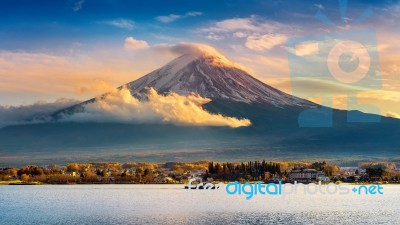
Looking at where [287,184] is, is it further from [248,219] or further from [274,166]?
[248,219]

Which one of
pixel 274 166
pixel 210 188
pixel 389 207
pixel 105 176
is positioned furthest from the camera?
pixel 105 176

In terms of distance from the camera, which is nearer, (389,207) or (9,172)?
(389,207)

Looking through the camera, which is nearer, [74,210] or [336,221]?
[336,221]

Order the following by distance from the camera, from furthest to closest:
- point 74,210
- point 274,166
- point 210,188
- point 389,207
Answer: point 274,166 < point 210,188 < point 389,207 < point 74,210

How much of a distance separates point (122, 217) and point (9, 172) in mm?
128334

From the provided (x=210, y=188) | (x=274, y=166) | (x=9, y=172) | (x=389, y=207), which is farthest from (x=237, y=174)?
(x=389, y=207)

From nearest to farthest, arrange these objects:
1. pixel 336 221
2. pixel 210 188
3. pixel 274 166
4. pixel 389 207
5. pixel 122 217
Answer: pixel 336 221 → pixel 122 217 → pixel 389 207 → pixel 210 188 → pixel 274 166

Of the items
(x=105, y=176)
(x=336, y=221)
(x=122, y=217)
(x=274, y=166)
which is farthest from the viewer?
(x=105, y=176)

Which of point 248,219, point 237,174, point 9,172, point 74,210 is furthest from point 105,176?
point 248,219

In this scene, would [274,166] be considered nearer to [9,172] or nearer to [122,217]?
[9,172]

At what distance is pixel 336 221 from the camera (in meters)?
47.9

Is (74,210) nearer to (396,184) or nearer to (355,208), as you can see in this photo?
(355,208)

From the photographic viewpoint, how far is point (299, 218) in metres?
49.9

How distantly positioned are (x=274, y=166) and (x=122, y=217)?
9409cm
